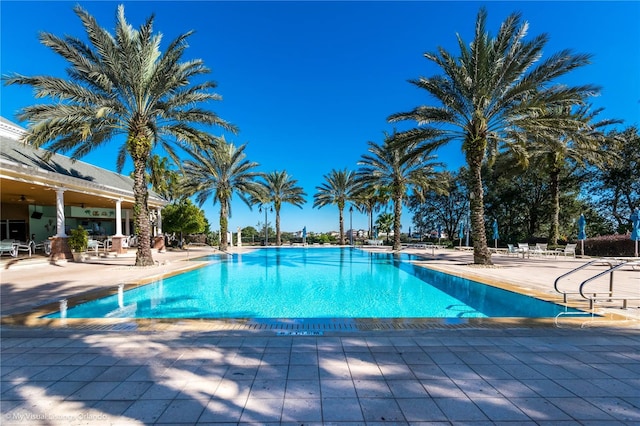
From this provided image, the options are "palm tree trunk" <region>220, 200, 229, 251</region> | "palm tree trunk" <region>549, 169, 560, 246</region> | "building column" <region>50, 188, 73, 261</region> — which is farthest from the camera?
"palm tree trunk" <region>220, 200, 229, 251</region>

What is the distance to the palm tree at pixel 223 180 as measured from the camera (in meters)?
23.9

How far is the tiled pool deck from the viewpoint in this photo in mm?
2670

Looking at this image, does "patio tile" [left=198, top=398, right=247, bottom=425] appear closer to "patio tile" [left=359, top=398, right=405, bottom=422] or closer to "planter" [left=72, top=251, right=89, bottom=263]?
"patio tile" [left=359, top=398, right=405, bottom=422]

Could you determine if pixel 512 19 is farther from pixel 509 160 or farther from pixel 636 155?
pixel 636 155

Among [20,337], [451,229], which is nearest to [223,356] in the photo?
[20,337]

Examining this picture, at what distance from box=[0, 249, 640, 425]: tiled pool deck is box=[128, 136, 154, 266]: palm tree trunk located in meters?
8.45

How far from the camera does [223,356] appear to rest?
384 centimetres

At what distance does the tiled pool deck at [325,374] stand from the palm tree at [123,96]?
894 centimetres

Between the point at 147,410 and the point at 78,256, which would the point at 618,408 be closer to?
the point at 147,410

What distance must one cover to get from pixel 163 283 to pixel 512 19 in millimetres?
15883

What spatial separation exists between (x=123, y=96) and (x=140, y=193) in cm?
389

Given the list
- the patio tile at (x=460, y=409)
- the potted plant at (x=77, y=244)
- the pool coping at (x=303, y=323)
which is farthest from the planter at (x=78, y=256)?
the patio tile at (x=460, y=409)

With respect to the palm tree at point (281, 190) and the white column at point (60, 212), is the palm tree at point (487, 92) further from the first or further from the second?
the palm tree at point (281, 190)

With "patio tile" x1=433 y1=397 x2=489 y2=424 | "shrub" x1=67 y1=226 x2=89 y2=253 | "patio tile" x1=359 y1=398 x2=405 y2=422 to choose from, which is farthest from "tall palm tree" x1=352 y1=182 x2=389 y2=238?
"patio tile" x1=359 y1=398 x2=405 y2=422
